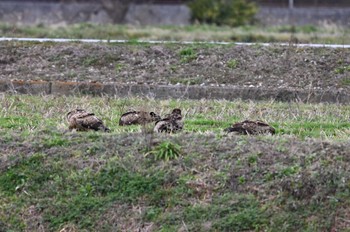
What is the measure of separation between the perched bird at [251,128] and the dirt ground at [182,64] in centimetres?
375

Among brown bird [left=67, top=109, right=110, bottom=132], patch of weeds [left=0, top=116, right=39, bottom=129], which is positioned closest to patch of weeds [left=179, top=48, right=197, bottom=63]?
patch of weeds [left=0, top=116, right=39, bottom=129]

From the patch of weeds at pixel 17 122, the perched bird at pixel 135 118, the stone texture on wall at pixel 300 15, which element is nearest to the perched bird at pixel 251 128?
the perched bird at pixel 135 118

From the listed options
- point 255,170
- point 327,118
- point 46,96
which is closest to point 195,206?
point 255,170

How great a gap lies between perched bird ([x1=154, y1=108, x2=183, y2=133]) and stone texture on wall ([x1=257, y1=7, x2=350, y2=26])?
19.7 meters

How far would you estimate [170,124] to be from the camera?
9.22 m

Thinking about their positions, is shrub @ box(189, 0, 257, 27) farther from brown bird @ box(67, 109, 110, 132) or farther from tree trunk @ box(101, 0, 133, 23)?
brown bird @ box(67, 109, 110, 132)

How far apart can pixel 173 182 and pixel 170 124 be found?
960 mm

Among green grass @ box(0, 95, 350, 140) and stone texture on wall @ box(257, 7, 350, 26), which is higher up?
green grass @ box(0, 95, 350, 140)

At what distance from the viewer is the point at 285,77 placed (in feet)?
44.2

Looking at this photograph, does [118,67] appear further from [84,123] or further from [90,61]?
[84,123]

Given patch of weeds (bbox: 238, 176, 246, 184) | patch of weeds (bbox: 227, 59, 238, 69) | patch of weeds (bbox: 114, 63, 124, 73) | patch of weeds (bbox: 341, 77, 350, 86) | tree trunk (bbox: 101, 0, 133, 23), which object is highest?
patch of weeds (bbox: 238, 176, 246, 184)

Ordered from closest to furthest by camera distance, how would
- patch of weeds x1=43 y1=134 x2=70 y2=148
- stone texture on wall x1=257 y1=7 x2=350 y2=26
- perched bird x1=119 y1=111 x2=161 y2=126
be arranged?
patch of weeds x1=43 y1=134 x2=70 y2=148 → perched bird x1=119 y1=111 x2=161 y2=126 → stone texture on wall x1=257 y1=7 x2=350 y2=26

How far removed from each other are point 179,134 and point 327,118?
256 centimetres

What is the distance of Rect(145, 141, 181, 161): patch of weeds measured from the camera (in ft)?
27.9
